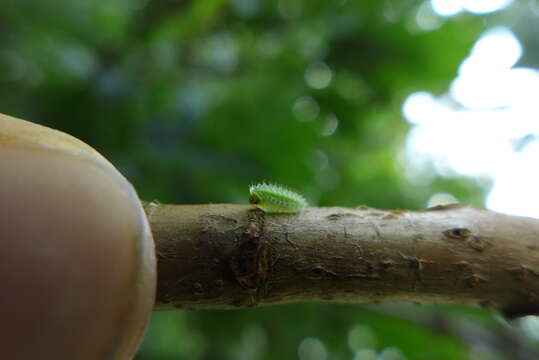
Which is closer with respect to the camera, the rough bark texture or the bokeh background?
the rough bark texture

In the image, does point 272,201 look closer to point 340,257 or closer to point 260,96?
point 340,257

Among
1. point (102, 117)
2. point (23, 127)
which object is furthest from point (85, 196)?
point (102, 117)

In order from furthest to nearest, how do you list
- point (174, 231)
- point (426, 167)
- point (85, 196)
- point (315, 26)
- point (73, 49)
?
point (426, 167) → point (315, 26) → point (73, 49) → point (174, 231) → point (85, 196)

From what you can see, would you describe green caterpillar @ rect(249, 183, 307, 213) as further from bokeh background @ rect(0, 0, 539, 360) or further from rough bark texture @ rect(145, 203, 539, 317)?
bokeh background @ rect(0, 0, 539, 360)

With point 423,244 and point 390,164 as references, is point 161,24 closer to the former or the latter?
point 423,244

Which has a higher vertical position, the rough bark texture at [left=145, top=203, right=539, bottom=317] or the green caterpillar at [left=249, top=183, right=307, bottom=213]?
the green caterpillar at [left=249, top=183, right=307, bottom=213]

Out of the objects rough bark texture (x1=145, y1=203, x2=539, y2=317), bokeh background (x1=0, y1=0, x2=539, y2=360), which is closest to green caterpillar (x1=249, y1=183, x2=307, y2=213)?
rough bark texture (x1=145, y1=203, x2=539, y2=317)

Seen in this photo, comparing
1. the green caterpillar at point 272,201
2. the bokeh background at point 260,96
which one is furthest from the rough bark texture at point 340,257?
the bokeh background at point 260,96

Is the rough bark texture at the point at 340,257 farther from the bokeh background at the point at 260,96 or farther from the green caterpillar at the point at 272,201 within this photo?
the bokeh background at the point at 260,96
